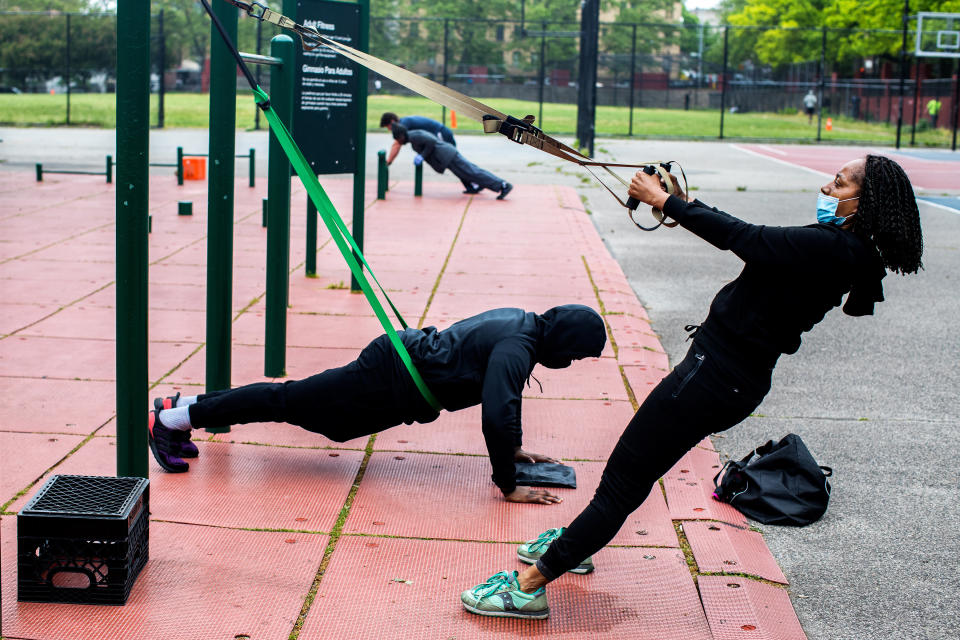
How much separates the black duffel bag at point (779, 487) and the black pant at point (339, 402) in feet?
4.60

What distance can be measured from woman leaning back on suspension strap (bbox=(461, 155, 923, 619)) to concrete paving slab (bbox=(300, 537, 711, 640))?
11 cm

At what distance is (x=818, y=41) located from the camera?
58.3 meters

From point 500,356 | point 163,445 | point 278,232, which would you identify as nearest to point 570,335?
point 500,356

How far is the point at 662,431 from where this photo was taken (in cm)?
357

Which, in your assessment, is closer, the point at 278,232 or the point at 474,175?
the point at 278,232

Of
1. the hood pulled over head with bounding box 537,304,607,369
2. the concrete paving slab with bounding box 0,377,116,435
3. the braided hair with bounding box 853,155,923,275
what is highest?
the braided hair with bounding box 853,155,923,275

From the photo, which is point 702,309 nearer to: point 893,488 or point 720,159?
point 893,488

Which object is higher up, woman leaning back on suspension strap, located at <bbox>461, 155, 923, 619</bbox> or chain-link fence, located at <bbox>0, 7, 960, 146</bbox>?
chain-link fence, located at <bbox>0, 7, 960, 146</bbox>

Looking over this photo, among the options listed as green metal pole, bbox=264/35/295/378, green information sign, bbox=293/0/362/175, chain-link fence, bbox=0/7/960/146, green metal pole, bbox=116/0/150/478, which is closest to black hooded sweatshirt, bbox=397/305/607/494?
green metal pole, bbox=116/0/150/478

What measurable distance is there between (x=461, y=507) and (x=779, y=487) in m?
1.43

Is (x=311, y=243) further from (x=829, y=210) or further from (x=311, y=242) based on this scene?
(x=829, y=210)

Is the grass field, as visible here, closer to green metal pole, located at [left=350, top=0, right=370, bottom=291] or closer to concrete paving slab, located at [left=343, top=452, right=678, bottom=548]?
green metal pole, located at [left=350, top=0, right=370, bottom=291]

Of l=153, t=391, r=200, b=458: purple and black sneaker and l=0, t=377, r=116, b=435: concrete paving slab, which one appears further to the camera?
l=0, t=377, r=116, b=435: concrete paving slab

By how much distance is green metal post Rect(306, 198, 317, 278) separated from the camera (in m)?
9.37
